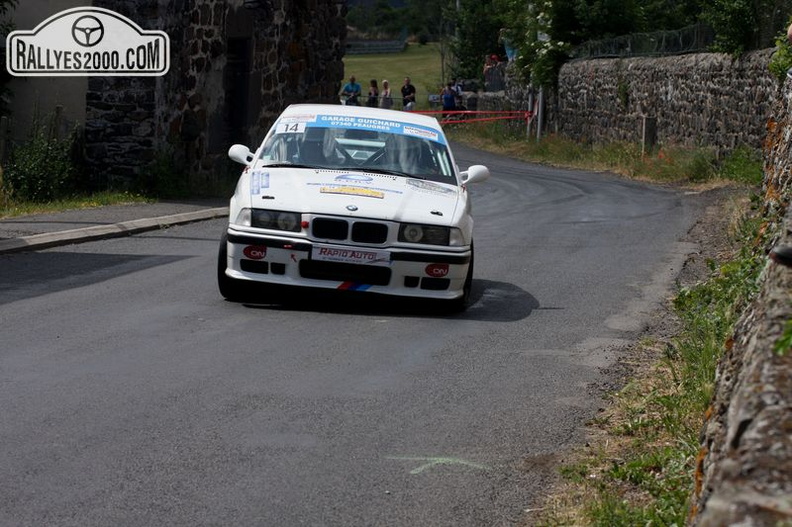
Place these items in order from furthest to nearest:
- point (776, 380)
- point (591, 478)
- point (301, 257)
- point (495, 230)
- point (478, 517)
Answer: point (495, 230)
point (301, 257)
point (591, 478)
point (478, 517)
point (776, 380)

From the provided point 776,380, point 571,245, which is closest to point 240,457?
point 776,380

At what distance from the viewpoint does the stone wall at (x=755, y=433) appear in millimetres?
3055

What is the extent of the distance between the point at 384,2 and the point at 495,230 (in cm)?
8493

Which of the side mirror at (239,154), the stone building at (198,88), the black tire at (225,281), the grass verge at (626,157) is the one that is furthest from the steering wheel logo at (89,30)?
the grass verge at (626,157)

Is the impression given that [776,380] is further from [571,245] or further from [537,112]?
[537,112]

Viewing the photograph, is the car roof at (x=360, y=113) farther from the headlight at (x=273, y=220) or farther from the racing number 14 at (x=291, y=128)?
the headlight at (x=273, y=220)

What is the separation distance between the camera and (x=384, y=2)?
10062 cm

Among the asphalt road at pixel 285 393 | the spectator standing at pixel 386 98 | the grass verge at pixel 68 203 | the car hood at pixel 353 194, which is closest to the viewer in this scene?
the asphalt road at pixel 285 393

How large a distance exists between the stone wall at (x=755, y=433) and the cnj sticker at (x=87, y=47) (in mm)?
16555

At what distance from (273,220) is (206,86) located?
500 inches

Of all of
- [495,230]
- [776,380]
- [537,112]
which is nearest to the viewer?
[776,380]

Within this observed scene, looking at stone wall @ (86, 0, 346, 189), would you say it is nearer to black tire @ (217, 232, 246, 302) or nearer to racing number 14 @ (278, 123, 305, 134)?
racing number 14 @ (278, 123, 305, 134)

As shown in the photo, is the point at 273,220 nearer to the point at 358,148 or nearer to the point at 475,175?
the point at 358,148

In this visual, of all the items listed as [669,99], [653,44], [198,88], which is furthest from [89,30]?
[653,44]
